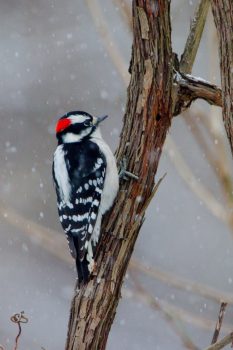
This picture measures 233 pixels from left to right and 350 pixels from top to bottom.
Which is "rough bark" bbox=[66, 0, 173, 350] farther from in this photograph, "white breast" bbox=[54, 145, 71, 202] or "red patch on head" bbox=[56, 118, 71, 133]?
"red patch on head" bbox=[56, 118, 71, 133]

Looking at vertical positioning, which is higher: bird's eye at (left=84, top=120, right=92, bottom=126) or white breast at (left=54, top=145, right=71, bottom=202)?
bird's eye at (left=84, top=120, right=92, bottom=126)

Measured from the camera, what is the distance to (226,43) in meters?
2.85

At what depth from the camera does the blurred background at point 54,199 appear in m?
7.87

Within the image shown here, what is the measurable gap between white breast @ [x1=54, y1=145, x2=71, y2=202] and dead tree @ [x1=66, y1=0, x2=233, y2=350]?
368 millimetres

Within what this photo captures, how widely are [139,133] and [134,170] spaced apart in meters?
0.16

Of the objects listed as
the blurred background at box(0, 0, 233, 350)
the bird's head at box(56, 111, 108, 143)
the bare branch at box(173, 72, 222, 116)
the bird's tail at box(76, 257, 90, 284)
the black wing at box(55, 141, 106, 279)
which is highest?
the blurred background at box(0, 0, 233, 350)

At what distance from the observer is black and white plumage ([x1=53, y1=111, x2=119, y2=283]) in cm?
373

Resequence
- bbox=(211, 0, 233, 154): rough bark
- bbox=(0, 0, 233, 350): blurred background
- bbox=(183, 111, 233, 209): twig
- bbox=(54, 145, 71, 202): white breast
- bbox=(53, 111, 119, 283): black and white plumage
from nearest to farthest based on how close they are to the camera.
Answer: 1. bbox=(211, 0, 233, 154): rough bark
2. bbox=(183, 111, 233, 209): twig
3. bbox=(53, 111, 119, 283): black and white plumage
4. bbox=(54, 145, 71, 202): white breast
5. bbox=(0, 0, 233, 350): blurred background

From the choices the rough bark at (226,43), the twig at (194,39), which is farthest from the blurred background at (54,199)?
the rough bark at (226,43)

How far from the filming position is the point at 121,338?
26.9ft

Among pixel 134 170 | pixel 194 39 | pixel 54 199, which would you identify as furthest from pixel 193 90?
pixel 54 199

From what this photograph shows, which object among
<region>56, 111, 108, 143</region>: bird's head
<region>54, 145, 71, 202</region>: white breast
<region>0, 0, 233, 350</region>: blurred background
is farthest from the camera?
<region>0, 0, 233, 350</region>: blurred background

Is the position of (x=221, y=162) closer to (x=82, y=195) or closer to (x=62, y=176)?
(x=82, y=195)

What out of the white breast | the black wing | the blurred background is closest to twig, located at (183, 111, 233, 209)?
the black wing
